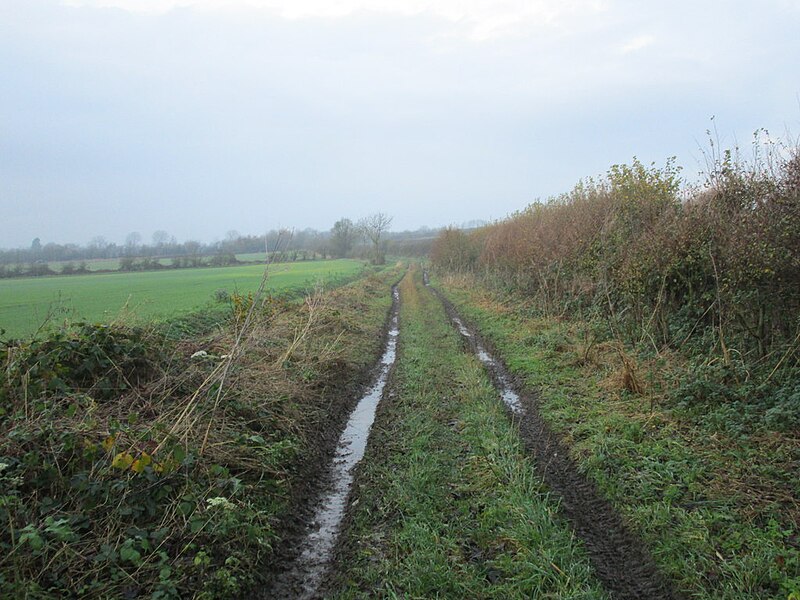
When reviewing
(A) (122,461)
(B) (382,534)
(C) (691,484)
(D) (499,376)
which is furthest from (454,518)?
(D) (499,376)

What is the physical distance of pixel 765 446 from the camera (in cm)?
584

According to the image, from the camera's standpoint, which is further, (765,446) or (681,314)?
(681,314)

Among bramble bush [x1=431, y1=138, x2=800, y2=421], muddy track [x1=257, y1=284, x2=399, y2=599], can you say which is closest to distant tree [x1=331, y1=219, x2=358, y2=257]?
bramble bush [x1=431, y1=138, x2=800, y2=421]

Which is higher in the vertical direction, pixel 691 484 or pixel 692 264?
pixel 692 264

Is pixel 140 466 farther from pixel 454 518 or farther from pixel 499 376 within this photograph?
pixel 499 376

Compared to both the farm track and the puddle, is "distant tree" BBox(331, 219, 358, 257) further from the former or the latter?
the farm track

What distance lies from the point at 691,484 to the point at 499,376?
573 cm

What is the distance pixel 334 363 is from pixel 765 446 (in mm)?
7893

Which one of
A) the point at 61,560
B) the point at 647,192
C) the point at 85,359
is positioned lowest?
the point at 61,560

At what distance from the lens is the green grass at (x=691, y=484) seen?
4.01 metres

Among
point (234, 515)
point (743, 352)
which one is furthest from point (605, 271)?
point (234, 515)

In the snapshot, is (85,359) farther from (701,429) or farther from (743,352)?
(743,352)

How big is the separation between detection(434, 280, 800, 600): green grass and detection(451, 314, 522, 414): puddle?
1.71 ft

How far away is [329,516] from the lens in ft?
18.1
